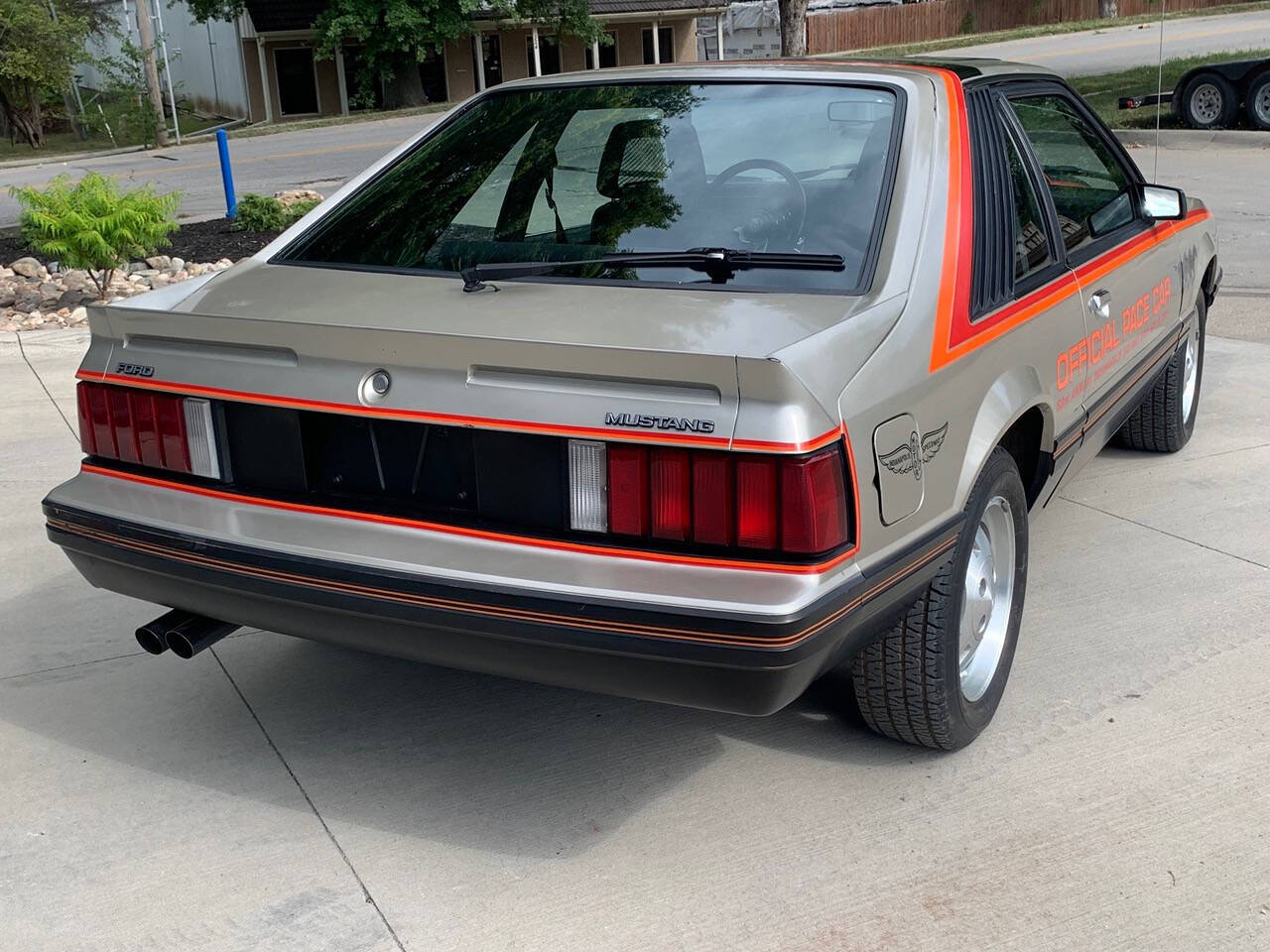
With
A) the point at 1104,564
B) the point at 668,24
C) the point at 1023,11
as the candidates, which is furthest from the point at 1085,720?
the point at 1023,11

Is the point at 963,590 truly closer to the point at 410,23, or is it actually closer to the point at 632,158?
the point at 632,158

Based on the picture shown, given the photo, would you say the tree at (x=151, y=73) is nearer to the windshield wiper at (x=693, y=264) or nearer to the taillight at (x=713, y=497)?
the windshield wiper at (x=693, y=264)

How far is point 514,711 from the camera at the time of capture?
3.72 m

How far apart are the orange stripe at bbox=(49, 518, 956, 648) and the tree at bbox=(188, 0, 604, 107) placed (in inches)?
1277

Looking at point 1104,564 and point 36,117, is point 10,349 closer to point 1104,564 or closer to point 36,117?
point 1104,564

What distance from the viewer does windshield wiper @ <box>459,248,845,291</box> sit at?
310 centimetres

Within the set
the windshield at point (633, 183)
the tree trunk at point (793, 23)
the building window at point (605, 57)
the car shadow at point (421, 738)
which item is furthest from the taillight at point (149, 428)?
the building window at point (605, 57)

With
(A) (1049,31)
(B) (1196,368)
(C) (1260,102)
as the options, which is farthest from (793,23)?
(A) (1049,31)

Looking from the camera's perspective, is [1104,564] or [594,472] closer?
[594,472]

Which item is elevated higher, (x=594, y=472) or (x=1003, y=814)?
(x=594, y=472)

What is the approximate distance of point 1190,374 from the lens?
5809 millimetres

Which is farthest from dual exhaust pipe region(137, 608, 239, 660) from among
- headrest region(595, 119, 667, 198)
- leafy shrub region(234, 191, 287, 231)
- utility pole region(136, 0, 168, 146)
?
utility pole region(136, 0, 168, 146)

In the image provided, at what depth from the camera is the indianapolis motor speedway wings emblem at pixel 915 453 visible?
110 inches

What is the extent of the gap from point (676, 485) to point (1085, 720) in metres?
1.60
